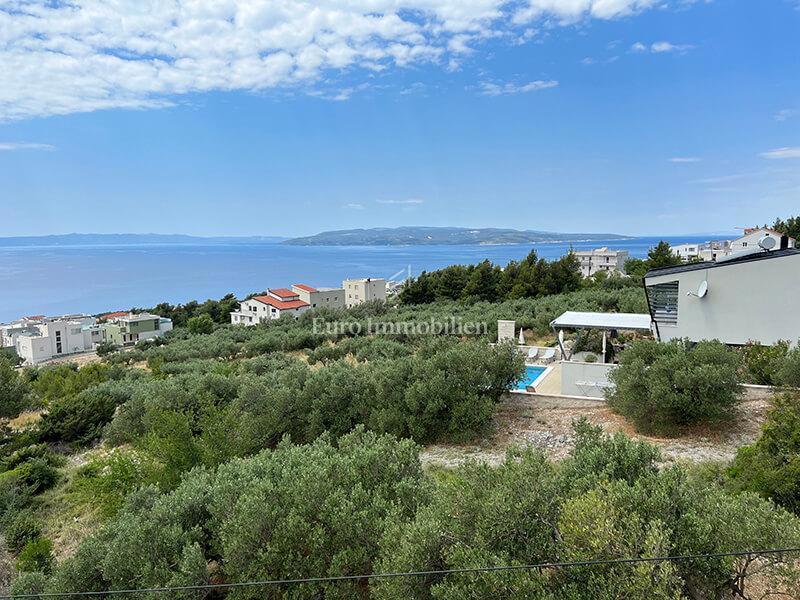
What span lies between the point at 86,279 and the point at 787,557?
535 feet

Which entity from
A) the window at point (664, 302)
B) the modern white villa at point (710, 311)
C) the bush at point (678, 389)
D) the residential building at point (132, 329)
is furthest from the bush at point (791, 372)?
the residential building at point (132, 329)

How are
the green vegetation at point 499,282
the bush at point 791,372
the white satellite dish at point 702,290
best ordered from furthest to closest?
the green vegetation at point 499,282 < the white satellite dish at point 702,290 < the bush at point 791,372

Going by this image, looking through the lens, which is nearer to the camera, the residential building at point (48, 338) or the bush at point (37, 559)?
the bush at point (37, 559)

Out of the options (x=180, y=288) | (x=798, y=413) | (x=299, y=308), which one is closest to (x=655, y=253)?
(x=798, y=413)

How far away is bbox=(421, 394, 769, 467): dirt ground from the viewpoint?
25.7ft

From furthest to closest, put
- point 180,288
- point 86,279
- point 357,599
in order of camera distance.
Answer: point 86,279 → point 180,288 → point 357,599

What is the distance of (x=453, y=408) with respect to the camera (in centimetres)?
925

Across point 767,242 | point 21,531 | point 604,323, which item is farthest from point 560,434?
point 21,531

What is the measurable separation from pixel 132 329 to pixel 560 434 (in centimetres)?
5132

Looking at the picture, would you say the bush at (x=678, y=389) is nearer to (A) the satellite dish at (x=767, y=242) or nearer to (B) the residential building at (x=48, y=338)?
(A) the satellite dish at (x=767, y=242)

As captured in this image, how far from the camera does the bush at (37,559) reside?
581 cm

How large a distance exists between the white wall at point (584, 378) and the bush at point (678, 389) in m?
1.25

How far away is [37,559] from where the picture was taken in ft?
19.9

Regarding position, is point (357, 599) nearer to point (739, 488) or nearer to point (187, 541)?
point (187, 541)
